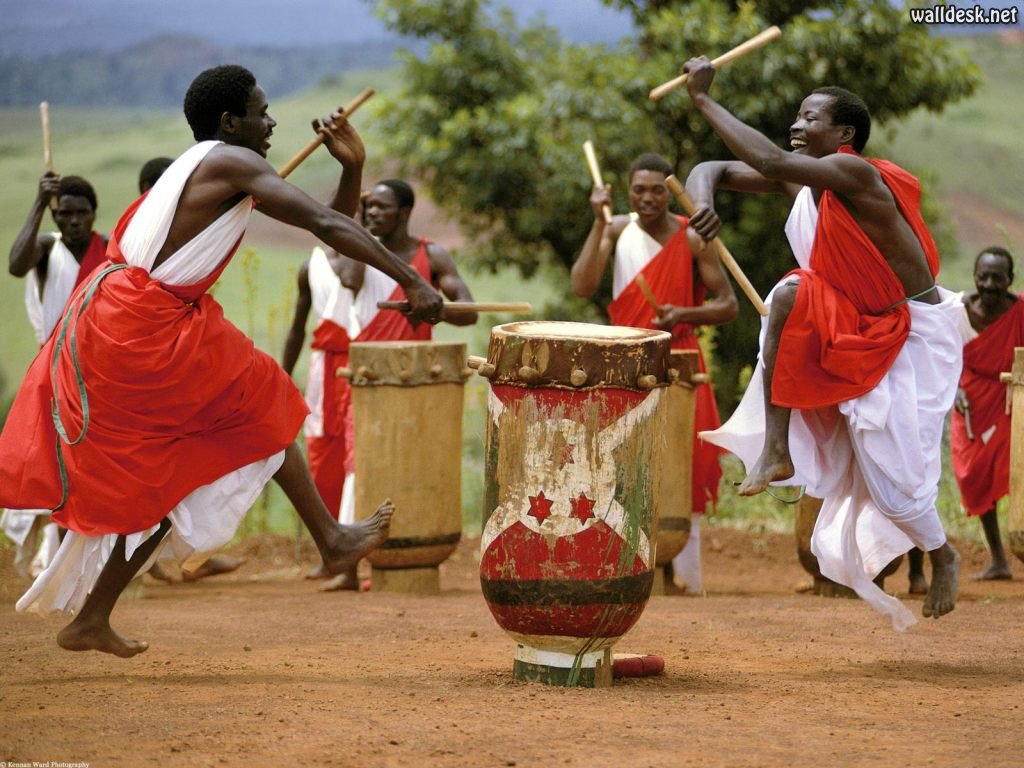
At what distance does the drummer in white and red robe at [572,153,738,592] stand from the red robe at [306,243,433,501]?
90 cm

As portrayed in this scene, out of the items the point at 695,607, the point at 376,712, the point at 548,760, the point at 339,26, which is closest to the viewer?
the point at 548,760

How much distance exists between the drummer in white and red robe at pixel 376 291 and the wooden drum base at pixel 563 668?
3.16 meters

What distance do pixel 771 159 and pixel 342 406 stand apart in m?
3.67

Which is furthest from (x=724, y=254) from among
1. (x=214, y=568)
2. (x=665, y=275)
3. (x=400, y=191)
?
(x=214, y=568)

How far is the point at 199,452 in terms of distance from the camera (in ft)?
16.4

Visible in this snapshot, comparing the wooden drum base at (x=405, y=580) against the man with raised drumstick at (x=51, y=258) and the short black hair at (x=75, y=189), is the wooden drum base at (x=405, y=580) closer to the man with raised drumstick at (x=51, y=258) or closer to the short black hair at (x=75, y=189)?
the man with raised drumstick at (x=51, y=258)

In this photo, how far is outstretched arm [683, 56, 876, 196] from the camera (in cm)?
505

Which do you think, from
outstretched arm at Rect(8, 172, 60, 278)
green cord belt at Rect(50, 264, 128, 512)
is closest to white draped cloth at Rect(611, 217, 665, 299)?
outstretched arm at Rect(8, 172, 60, 278)

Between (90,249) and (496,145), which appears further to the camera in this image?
(496,145)

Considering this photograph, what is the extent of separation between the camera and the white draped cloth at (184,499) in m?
4.85

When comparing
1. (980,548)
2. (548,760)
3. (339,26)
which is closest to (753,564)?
(980,548)

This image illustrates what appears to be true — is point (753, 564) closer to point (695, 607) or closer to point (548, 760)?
point (695, 607)

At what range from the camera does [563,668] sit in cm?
468

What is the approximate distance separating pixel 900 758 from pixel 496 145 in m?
9.35
